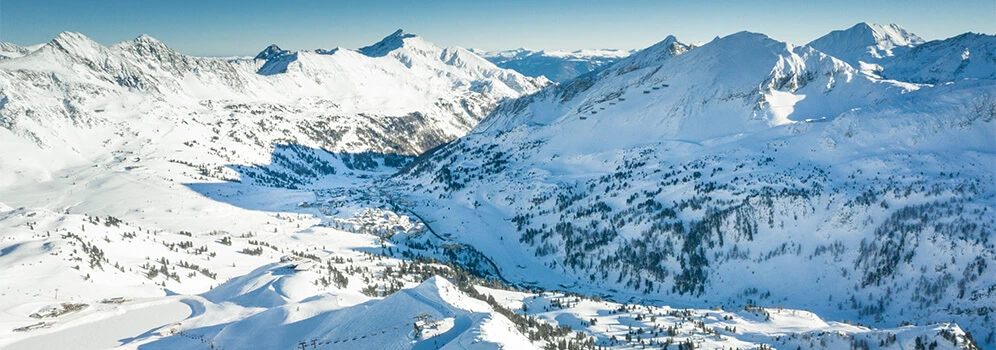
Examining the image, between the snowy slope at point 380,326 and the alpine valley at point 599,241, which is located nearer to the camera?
the snowy slope at point 380,326

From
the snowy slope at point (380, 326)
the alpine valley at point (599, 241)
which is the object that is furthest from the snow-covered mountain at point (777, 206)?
the snowy slope at point (380, 326)

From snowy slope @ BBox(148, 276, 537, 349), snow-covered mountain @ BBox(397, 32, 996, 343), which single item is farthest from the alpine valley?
snow-covered mountain @ BBox(397, 32, 996, 343)

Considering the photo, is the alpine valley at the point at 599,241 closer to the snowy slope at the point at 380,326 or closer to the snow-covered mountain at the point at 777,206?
the snowy slope at the point at 380,326

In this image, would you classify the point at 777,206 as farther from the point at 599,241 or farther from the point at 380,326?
the point at 380,326

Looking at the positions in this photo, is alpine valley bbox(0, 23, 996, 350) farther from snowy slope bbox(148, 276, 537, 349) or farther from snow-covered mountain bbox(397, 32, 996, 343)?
snow-covered mountain bbox(397, 32, 996, 343)

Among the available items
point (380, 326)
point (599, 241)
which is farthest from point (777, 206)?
point (380, 326)

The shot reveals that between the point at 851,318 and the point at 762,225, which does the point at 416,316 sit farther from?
the point at 762,225

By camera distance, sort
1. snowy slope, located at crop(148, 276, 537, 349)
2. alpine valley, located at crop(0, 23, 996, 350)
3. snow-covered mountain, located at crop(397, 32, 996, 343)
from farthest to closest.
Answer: snow-covered mountain, located at crop(397, 32, 996, 343) → alpine valley, located at crop(0, 23, 996, 350) → snowy slope, located at crop(148, 276, 537, 349)

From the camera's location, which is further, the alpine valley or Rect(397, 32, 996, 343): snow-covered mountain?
Rect(397, 32, 996, 343): snow-covered mountain

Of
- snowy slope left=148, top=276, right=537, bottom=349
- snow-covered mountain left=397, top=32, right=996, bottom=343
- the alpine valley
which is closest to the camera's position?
snowy slope left=148, top=276, right=537, bottom=349
